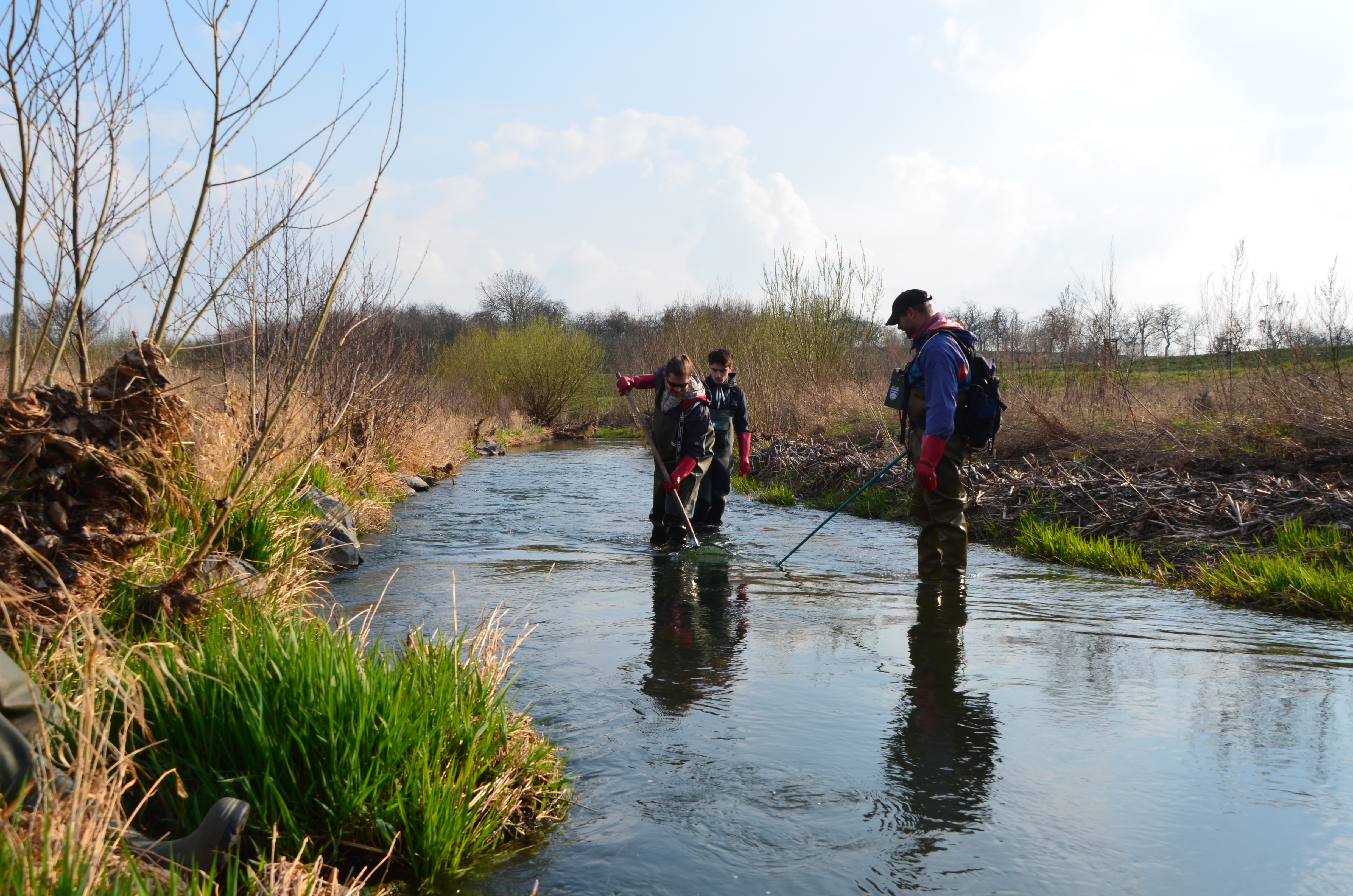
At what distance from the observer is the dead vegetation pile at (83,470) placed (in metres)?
3.81

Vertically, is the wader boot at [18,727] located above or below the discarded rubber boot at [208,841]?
above

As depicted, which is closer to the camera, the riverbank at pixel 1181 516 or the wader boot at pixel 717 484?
the riverbank at pixel 1181 516

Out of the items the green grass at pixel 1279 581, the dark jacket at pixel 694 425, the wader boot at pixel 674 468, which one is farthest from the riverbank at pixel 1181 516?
the dark jacket at pixel 694 425

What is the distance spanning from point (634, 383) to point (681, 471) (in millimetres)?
1330

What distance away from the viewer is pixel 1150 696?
181 inches

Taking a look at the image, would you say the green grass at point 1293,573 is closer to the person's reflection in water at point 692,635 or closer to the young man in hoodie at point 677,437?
the person's reflection in water at point 692,635

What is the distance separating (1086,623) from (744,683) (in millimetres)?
2847

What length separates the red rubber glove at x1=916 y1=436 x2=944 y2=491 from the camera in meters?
6.54

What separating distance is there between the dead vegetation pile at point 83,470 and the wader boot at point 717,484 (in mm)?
6348

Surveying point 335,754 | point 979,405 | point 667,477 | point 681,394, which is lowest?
point 335,754

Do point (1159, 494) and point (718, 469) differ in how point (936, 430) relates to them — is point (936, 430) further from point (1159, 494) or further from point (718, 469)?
point (1159, 494)

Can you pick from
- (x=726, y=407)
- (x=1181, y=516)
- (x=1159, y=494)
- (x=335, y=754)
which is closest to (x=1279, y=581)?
(x=1181, y=516)

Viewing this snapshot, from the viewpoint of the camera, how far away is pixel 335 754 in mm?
2719

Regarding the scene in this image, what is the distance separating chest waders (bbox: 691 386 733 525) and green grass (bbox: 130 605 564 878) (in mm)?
7009
